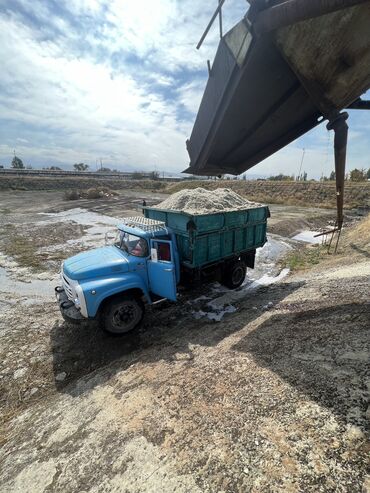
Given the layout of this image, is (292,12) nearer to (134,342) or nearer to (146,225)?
(146,225)

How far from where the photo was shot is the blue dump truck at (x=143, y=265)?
189 inches

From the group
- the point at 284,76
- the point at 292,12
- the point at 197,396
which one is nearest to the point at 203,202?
the point at 284,76

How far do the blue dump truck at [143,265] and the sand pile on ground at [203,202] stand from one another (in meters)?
0.26

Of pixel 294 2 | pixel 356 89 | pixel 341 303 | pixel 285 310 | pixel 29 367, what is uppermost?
pixel 294 2

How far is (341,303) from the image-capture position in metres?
4.99

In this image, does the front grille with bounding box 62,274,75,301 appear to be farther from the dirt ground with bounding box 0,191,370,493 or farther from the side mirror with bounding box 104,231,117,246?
the side mirror with bounding box 104,231,117,246

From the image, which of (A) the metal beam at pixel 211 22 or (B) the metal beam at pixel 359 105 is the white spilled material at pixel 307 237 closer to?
(B) the metal beam at pixel 359 105

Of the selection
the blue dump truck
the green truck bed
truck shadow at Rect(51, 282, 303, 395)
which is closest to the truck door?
the blue dump truck

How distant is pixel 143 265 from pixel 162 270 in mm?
458

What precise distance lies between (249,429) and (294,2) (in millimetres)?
4506

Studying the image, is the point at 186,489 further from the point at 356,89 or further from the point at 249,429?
→ the point at 356,89

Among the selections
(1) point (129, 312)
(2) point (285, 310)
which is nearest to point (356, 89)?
(2) point (285, 310)

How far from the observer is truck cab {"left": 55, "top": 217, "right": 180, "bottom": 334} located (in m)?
4.70

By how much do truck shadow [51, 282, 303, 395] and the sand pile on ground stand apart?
2368 millimetres
